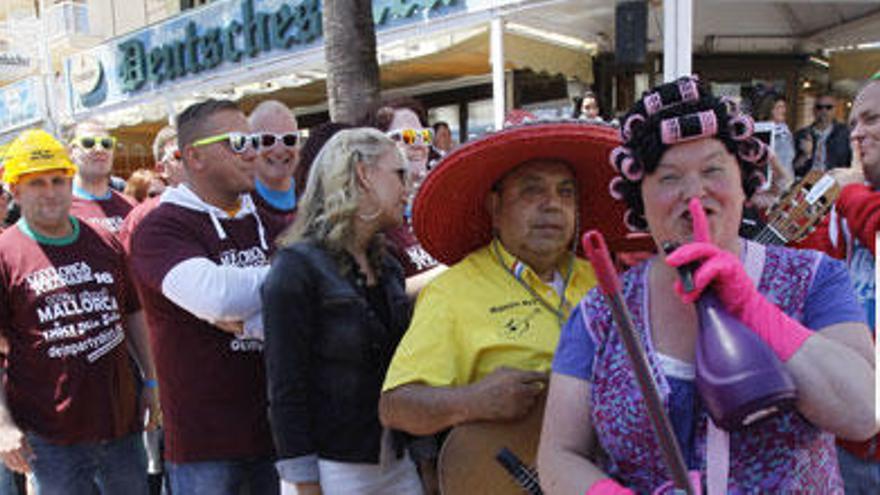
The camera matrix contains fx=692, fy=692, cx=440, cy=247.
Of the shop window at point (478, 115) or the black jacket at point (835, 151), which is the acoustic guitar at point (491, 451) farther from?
the shop window at point (478, 115)

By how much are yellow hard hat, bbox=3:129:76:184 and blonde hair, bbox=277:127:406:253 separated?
1.52 m

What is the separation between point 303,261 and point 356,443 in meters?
0.57

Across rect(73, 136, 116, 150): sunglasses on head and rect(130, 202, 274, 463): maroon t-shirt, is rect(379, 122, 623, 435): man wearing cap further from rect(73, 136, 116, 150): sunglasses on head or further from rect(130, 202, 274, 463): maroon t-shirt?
rect(73, 136, 116, 150): sunglasses on head

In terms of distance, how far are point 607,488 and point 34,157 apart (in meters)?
2.89

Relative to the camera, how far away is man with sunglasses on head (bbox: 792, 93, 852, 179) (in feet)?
22.2

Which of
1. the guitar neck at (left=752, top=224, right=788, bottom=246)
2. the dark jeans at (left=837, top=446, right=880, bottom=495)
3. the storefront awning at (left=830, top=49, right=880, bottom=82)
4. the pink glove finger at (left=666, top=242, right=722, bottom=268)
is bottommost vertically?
the dark jeans at (left=837, top=446, right=880, bottom=495)

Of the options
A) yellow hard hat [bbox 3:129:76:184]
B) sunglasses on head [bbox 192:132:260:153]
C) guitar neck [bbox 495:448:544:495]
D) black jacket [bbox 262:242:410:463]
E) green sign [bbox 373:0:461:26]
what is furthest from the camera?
green sign [bbox 373:0:461:26]

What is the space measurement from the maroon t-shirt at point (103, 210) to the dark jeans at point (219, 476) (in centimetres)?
232

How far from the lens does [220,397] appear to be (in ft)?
8.05

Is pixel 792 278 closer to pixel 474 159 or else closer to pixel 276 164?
pixel 474 159

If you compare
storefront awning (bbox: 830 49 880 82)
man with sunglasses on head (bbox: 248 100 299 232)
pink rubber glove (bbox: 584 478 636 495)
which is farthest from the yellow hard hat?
storefront awning (bbox: 830 49 880 82)

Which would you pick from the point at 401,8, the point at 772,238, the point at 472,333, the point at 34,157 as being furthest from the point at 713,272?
the point at 401,8

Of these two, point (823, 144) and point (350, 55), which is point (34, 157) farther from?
point (823, 144)

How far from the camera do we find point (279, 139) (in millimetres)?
3342
